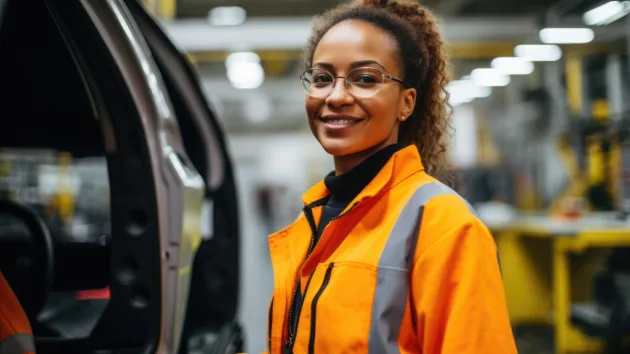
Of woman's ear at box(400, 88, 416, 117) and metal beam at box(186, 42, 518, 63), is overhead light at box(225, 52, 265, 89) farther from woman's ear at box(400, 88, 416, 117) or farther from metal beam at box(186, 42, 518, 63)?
woman's ear at box(400, 88, 416, 117)

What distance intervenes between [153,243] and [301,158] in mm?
23750

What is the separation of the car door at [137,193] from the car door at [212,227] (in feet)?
2.66

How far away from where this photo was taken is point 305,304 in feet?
4.35

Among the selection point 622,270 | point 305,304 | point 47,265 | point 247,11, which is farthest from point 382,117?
point 247,11

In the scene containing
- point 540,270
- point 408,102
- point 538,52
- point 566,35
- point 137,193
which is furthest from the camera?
point 538,52

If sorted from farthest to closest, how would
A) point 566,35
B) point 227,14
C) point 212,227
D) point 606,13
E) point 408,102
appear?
point 227,14 → point 566,35 → point 606,13 → point 212,227 → point 408,102

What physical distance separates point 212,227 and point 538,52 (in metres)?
9.10

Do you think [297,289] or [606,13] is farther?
[606,13]

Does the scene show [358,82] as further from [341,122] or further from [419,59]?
[419,59]

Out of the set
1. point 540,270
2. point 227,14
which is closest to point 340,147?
point 540,270

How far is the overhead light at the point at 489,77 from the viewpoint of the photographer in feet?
46.7

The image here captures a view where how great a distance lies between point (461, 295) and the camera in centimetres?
117

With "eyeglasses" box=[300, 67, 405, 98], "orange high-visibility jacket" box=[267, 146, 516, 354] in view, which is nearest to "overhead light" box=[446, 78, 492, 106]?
"eyeglasses" box=[300, 67, 405, 98]

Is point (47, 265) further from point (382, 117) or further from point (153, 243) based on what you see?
point (382, 117)
